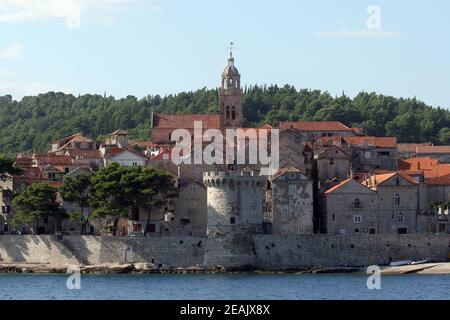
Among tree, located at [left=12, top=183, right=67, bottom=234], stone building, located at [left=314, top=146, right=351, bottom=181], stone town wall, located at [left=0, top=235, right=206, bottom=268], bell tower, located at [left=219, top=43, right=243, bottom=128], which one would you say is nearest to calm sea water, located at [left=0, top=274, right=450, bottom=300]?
A: stone town wall, located at [left=0, top=235, right=206, bottom=268]

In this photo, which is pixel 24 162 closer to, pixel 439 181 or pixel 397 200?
pixel 397 200

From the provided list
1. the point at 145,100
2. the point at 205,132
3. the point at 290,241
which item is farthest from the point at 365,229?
the point at 145,100

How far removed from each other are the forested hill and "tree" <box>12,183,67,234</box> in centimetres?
4490

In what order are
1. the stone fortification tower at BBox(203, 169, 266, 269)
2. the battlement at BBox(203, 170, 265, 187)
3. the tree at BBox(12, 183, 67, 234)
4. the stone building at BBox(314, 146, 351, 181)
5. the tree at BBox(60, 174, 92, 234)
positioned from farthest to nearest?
the stone building at BBox(314, 146, 351, 181), the tree at BBox(60, 174, 92, 234), the tree at BBox(12, 183, 67, 234), the stone fortification tower at BBox(203, 169, 266, 269), the battlement at BBox(203, 170, 265, 187)

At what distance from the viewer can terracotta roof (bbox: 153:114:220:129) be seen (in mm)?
92375

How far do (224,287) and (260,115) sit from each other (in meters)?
70.2

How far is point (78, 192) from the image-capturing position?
75.4 meters

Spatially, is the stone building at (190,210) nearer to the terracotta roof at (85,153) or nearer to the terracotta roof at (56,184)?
the terracotta roof at (56,184)

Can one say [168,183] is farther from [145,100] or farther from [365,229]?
[145,100]

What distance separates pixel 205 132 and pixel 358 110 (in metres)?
Answer: 37.6

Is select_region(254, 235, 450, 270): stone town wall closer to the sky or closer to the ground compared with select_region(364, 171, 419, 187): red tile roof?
closer to the ground

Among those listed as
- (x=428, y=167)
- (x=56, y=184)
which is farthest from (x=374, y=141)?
(x=56, y=184)

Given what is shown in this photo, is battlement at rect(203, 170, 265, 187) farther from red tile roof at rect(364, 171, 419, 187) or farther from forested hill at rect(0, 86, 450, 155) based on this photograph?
forested hill at rect(0, 86, 450, 155)

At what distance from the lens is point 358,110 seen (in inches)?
4882
